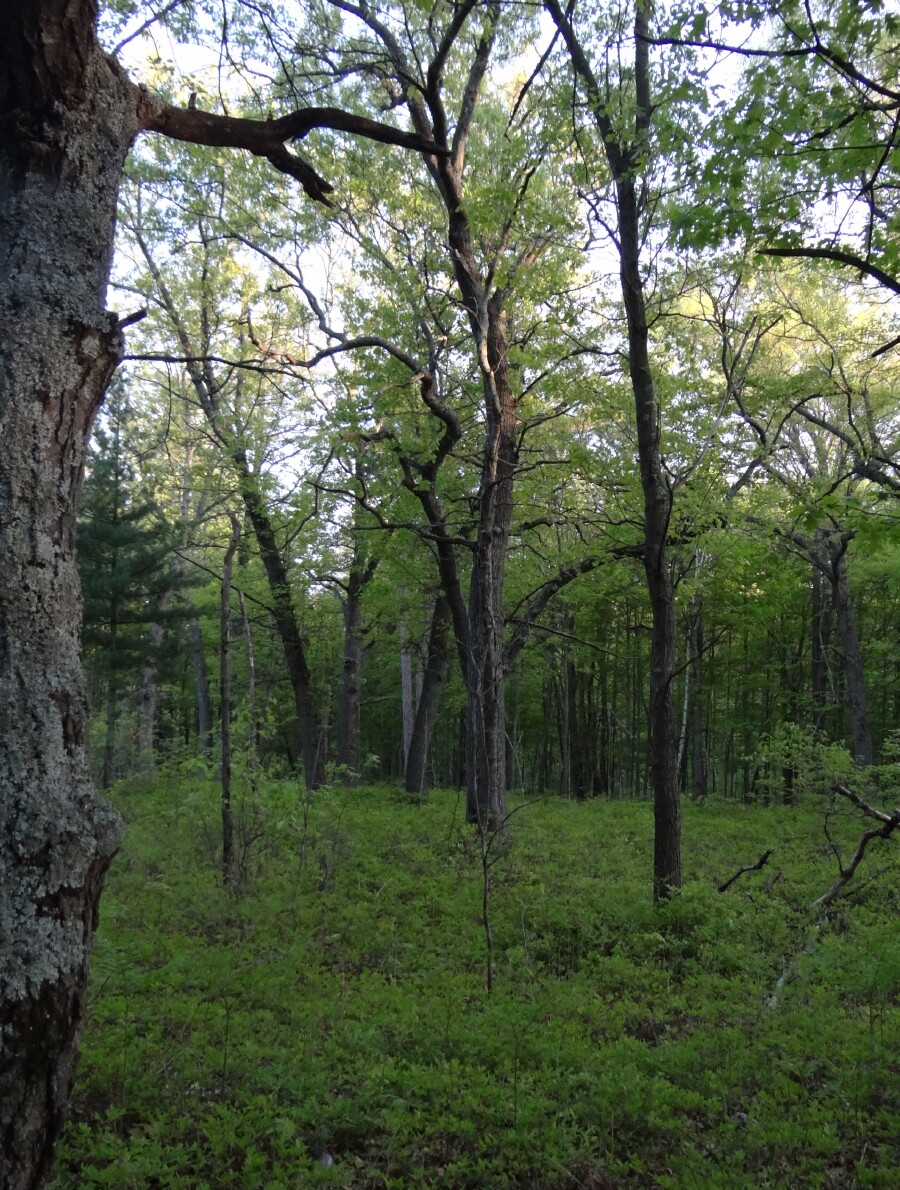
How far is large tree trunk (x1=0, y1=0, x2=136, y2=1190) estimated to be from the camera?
1838 mm

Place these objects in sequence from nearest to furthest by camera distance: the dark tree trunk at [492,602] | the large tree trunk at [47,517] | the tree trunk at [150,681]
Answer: the large tree trunk at [47,517], the dark tree trunk at [492,602], the tree trunk at [150,681]

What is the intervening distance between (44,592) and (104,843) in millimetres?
731

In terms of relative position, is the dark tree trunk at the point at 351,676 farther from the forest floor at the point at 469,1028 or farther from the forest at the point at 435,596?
the forest floor at the point at 469,1028

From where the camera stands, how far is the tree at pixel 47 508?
184 cm

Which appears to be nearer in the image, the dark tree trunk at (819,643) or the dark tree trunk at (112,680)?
the dark tree trunk at (112,680)

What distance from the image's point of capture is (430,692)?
48.3ft

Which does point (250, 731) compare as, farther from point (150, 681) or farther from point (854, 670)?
point (854, 670)

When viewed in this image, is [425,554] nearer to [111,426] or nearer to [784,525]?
[784,525]

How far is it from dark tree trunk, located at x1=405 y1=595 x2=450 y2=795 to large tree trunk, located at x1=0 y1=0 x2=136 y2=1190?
11.9 meters

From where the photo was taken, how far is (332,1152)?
3396 mm

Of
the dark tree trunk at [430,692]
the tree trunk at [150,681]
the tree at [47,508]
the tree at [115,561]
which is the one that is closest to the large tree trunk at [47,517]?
the tree at [47,508]

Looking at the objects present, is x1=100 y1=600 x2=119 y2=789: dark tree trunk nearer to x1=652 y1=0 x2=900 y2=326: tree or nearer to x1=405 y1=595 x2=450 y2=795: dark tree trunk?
x1=405 y1=595 x2=450 y2=795: dark tree trunk

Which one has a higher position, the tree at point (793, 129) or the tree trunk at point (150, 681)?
the tree at point (793, 129)

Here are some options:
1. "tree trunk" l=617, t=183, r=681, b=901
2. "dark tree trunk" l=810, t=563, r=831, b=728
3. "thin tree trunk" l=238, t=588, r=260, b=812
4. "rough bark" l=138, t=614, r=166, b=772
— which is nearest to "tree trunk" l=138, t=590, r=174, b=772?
"rough bark" l=138, t=614, r=166, b=772
